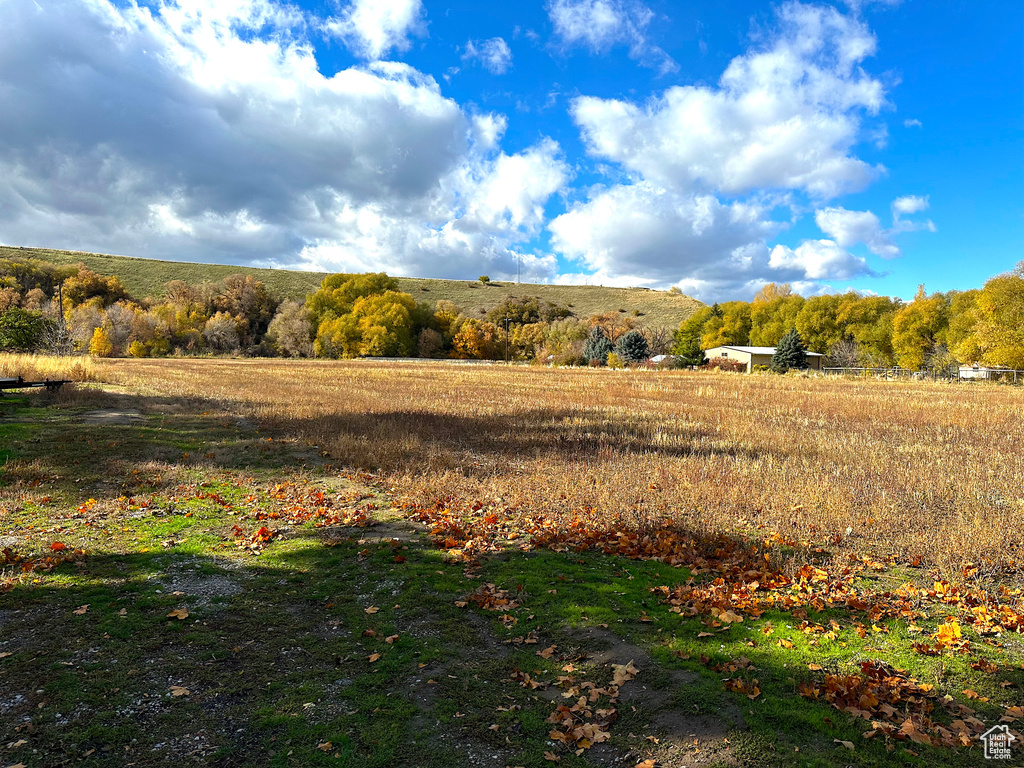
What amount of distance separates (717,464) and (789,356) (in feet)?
221

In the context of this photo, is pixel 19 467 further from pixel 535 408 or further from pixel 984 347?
pixel 984 347

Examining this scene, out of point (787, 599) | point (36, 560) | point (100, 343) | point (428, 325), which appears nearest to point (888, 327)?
point (428, 325)

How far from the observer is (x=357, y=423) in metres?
17.6

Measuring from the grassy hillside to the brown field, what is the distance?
10545cm

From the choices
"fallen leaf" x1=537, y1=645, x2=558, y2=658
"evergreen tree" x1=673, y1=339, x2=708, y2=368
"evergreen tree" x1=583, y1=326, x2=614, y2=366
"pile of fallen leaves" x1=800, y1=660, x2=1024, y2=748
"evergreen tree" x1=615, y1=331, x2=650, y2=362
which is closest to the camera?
"pile of fallen leaves" x1=800, y1=660, x2=1024, y2=748

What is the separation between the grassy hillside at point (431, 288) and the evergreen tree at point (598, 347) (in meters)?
46.8

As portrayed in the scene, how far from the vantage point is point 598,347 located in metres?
78.1

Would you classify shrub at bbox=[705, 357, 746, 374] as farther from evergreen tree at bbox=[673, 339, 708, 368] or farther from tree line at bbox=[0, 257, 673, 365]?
tree line at bbox=[0, 257, 673, 365]

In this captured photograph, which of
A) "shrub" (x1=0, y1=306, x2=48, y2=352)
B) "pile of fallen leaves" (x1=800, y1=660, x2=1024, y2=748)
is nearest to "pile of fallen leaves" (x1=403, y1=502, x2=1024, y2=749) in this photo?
"pile of fallen leaves" (x1=800, y1=660, x2=1024, y2=748)

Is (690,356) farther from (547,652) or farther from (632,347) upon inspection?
(547,652)

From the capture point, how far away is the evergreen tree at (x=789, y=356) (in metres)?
71.2

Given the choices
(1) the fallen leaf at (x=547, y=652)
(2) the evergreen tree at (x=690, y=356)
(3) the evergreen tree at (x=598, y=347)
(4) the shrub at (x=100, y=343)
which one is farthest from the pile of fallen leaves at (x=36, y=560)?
(4) the shrub at (x=100, y=343)

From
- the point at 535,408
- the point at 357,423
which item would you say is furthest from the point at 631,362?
the point at 357,423

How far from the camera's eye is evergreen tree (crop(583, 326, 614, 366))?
77062 millimetres
